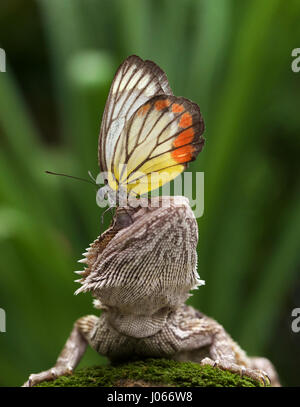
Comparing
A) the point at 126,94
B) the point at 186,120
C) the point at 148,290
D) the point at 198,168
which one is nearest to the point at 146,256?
the point at 148,290

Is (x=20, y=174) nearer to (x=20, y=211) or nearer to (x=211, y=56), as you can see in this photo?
(x=20, y=211)

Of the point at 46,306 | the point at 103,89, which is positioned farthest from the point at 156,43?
the point at 46,306

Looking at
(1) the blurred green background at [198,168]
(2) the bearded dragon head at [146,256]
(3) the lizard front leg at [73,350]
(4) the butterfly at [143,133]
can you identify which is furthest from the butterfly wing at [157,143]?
(1) the blurred green background at [198,168]

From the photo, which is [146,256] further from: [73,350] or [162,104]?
[73,350]

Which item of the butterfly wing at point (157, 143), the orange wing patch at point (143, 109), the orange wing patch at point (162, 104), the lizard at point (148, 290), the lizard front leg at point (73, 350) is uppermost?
the orange wing patch at point (162, 104)

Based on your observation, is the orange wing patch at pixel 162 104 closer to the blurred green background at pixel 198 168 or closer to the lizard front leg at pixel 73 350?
the lizard front leg at pixel 73 350

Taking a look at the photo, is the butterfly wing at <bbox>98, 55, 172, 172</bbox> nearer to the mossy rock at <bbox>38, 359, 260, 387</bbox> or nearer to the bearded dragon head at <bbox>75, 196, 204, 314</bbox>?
the bearded dragon head at <bbox>75, 196, 204, 314</bbox>
